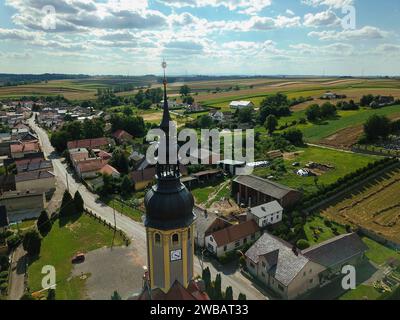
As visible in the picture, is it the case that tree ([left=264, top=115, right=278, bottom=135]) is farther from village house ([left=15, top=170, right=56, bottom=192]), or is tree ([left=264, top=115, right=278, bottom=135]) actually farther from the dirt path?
the dirt path

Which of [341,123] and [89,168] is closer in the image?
[89,168]

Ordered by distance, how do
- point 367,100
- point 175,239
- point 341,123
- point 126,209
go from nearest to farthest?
point 175,239
point 126,209
point 341,123
point 367,100

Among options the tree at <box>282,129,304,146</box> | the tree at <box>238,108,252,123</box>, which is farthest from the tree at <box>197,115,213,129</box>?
the tree at <box>282,129,304,146</box>

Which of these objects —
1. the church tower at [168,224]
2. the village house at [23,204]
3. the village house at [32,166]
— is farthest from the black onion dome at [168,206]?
the village house at [32,166]

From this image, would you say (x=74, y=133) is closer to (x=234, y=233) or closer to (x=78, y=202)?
(x=78, y=202)

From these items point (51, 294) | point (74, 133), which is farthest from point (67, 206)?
point (74, 133)

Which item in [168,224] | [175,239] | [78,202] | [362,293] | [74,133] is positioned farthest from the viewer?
[74,133]
